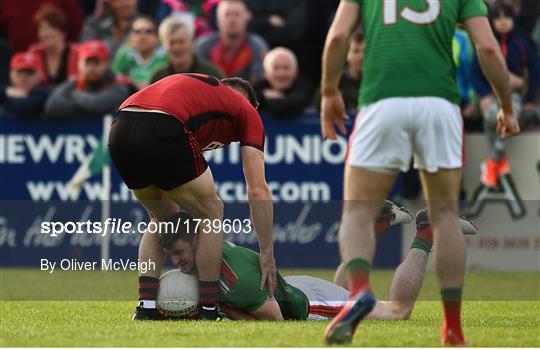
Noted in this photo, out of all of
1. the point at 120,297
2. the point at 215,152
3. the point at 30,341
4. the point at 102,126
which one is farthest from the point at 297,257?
the point at 30,341

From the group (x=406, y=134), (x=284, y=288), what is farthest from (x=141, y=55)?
(x=406, y=134)

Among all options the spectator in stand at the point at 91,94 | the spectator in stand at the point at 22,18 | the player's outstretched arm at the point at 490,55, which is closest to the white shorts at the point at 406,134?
the player's outstretched arm at the point at 490,55

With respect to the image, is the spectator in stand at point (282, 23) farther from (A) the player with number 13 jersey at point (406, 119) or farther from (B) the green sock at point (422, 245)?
(A) the player with number 13 jersey at point (406, 119)

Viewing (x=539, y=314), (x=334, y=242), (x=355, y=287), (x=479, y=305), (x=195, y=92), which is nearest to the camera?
(x=355, y=287)

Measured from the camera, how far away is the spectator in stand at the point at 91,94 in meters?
14.5

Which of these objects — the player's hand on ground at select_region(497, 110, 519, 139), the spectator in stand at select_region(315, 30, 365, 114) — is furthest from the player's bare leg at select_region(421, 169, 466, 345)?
the spectator in stand at select_region(315, 30, 365, 114)

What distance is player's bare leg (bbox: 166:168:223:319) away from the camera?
853cm

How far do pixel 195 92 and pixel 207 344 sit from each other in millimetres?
2264

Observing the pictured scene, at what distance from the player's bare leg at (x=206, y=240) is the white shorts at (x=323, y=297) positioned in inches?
25.8

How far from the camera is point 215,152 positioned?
1452 cm

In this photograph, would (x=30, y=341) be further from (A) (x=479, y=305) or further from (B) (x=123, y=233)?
(B) (x=123, y=233)

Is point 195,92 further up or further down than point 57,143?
further up

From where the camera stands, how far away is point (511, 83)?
14.6m

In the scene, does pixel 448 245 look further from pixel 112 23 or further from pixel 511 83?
pixel 112 23
